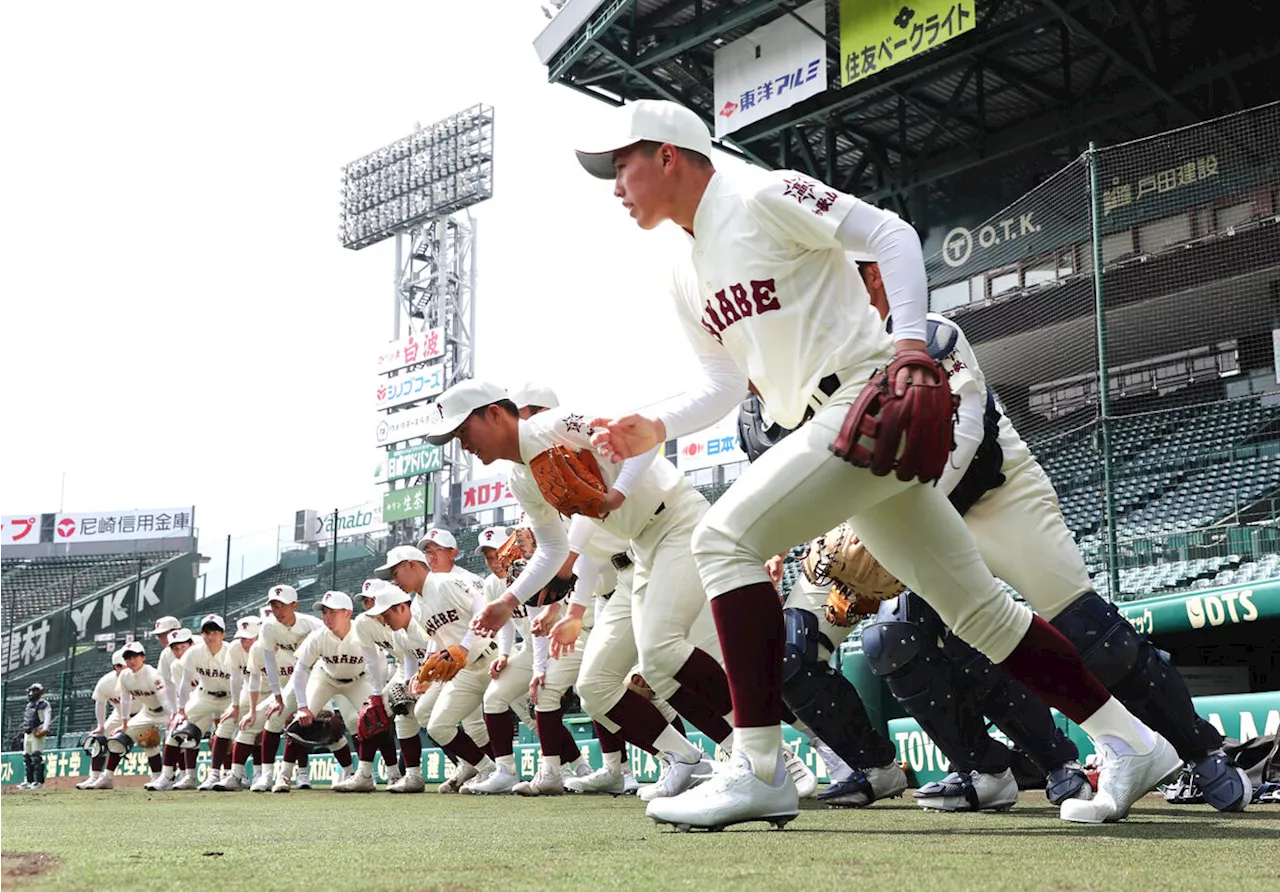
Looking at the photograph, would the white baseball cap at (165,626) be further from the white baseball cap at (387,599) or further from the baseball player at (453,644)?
the baseball player at (453,644)

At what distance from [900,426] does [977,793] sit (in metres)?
1.95

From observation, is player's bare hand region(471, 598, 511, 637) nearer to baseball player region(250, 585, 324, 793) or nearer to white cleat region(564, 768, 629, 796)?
white cleat region(564, 768, 629, 796)

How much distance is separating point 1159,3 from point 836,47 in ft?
13.1

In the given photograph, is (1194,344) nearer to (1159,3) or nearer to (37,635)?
(1159,3)

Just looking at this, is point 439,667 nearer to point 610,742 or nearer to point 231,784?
point 610,742

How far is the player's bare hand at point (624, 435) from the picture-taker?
11.2 ft

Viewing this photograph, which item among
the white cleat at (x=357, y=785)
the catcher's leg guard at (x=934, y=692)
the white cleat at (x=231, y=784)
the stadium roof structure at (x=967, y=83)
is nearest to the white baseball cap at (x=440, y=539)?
the white cleat at (x=357, y=785)

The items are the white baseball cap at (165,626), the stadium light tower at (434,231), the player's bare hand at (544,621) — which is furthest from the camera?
the stadium light tower at (434,231)

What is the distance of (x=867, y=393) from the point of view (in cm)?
271

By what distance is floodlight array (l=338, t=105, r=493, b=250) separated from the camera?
124 feet

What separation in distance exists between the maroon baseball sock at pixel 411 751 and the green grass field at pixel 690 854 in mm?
6122

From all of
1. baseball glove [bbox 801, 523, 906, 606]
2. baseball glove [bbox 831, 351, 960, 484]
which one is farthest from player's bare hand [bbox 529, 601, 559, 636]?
baseball glove [bbox 831, 351, 960, 484]

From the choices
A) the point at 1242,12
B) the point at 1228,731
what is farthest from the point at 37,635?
the point at 1228,731

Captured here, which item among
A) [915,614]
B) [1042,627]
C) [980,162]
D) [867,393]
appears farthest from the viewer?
[980,162]
